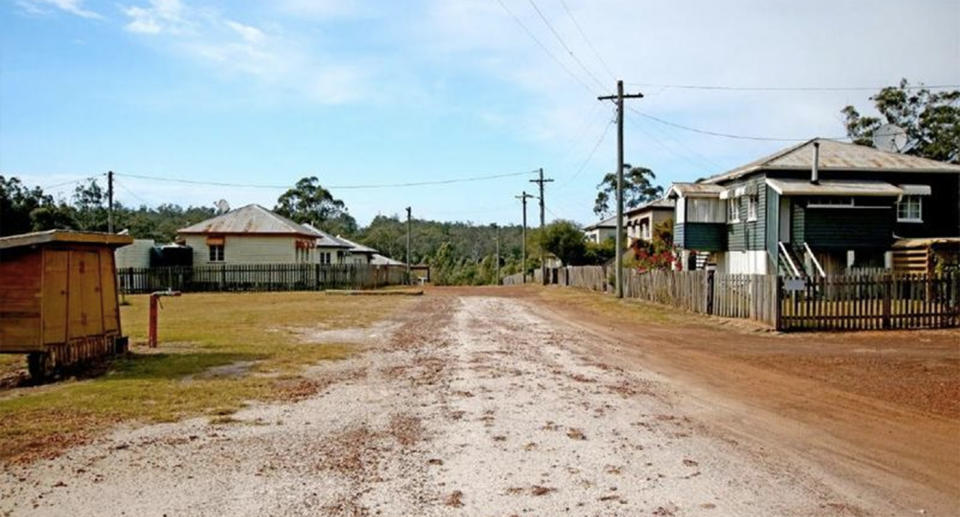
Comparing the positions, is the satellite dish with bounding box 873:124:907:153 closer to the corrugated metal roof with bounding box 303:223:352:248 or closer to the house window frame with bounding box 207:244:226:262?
the corrugated metal roof with bounding box 303:223:352:248

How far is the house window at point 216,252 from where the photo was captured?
1922 inches

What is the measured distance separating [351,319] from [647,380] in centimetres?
1273

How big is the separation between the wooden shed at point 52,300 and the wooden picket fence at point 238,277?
3364cm

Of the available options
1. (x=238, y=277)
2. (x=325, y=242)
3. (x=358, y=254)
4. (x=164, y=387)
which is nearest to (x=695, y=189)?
(x=238, y=277)

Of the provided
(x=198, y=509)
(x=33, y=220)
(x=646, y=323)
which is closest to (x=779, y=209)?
(x=646, y=323)

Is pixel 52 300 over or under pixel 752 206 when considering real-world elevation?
under

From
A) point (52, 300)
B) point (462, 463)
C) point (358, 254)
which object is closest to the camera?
point (462, 463)

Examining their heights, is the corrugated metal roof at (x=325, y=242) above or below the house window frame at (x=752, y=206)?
below

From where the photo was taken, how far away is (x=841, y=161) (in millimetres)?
33062

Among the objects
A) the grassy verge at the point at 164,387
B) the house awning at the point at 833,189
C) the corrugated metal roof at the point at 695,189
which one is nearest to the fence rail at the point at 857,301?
the grassy verge at the point at 164,387

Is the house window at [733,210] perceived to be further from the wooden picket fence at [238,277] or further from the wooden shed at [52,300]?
the wooden shed at [52,300]

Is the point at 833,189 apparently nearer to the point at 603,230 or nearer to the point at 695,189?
the point at 695,189

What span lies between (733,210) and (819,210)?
5026 mm

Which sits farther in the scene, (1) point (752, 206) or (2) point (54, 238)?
(1) point (752, 206)
